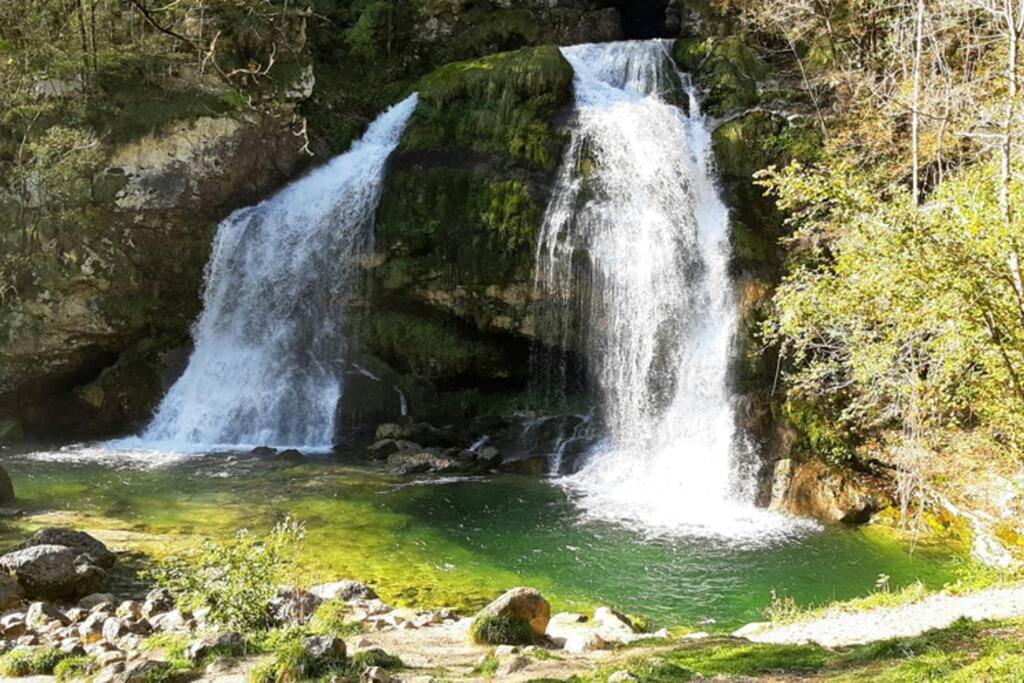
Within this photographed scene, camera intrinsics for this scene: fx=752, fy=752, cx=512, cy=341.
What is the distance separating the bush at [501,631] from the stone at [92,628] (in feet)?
13.7

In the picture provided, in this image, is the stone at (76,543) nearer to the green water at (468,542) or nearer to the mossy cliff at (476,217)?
the green water at (468,542)

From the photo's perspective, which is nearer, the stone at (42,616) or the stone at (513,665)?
the stone at (513,665)

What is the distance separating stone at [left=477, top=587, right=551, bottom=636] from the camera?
25.0 ft

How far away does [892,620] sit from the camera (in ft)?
25.9

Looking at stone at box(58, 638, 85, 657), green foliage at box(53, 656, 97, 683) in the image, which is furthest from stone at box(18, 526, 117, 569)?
green foliage at box(53, 656, 97, 683)

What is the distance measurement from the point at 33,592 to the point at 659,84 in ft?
60.7

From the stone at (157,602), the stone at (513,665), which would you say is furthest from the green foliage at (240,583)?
the stone at (513,665)

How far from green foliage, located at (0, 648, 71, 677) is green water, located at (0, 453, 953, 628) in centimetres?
410

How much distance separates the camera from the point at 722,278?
17.0 metres

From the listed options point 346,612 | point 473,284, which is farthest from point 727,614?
point 473,284

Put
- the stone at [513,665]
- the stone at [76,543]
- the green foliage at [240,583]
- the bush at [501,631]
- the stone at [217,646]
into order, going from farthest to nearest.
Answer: the stone at [76,543] < the bush at [501,631] < the green foliage at [240,583] < the stone at [217,646] < the stone at [513,665]

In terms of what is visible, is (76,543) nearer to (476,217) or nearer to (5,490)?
(5,490)

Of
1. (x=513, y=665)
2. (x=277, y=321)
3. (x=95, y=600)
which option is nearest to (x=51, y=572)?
(x=95, y=600)

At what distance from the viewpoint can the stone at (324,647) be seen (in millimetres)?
5851
